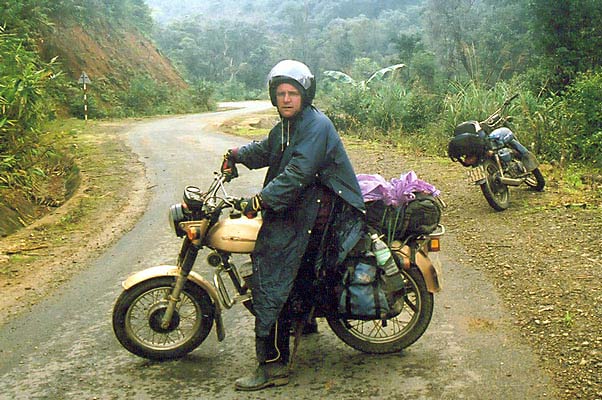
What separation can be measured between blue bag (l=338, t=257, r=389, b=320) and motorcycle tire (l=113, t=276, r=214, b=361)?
3.02 ft

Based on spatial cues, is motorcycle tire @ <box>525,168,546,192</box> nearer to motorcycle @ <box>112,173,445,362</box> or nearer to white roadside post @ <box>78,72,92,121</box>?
motorcycle @ <box>112,173,445,362</box>

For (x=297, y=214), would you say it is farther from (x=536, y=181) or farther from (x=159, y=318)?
(x=536, y=181)

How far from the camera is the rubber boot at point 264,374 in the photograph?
13.1ft

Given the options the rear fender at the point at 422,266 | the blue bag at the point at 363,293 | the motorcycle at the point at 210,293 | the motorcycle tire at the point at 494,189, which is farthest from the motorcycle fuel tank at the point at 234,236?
the motorcycle tire at the point at 494,189

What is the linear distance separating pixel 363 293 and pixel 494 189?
15.9 feet

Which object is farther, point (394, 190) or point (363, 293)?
point (394, 190)

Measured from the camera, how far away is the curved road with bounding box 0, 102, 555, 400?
12.9ft

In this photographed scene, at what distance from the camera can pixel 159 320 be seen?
429cm

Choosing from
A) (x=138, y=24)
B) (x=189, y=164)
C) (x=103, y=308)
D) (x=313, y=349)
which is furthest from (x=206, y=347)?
(x=138, y=24)

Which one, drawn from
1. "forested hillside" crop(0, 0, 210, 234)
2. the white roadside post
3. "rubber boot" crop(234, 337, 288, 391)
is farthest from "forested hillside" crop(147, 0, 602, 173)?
the white roadside post

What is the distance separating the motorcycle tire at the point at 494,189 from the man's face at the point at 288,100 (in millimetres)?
4752

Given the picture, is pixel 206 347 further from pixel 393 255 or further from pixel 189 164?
pixel 189 164

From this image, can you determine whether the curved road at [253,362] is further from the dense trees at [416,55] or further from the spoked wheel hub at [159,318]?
the dense trees at [416,55]

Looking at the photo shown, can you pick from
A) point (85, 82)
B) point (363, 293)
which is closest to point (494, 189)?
point (363, 293)
